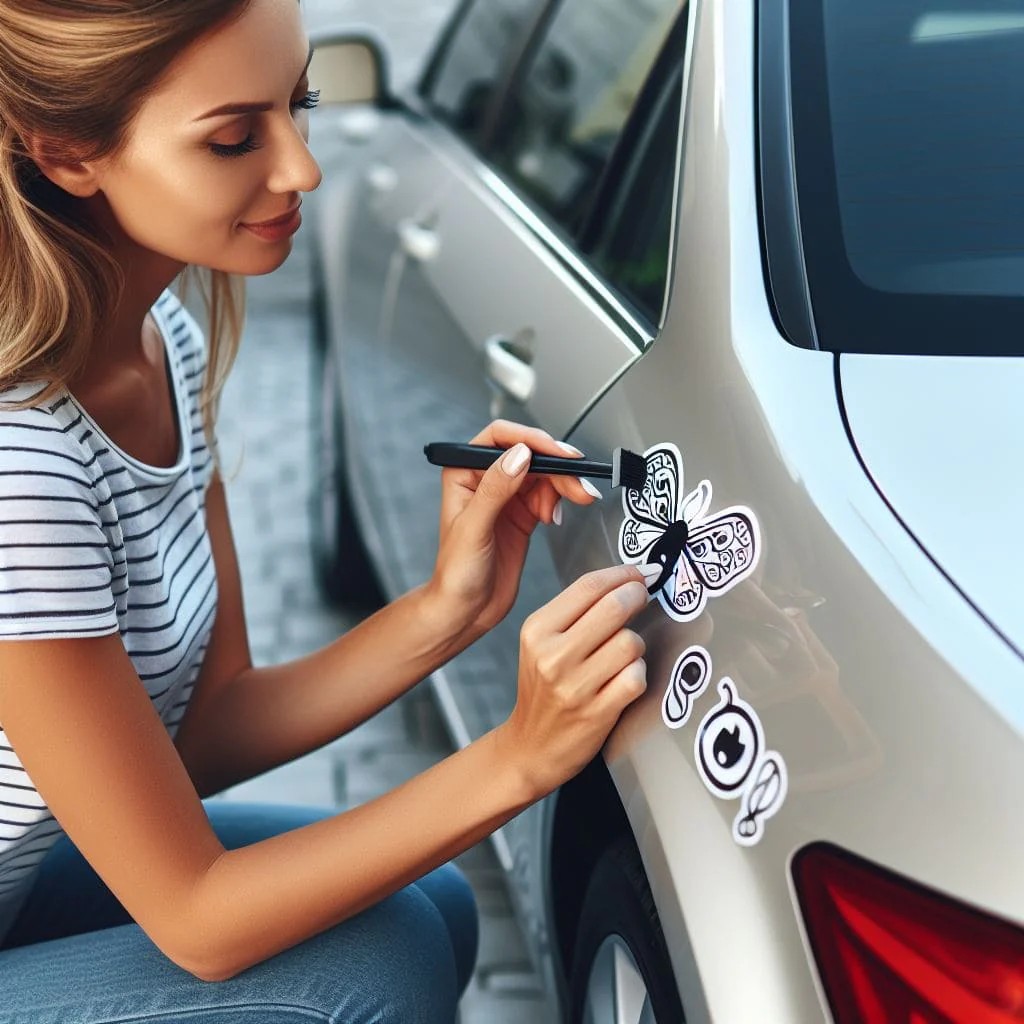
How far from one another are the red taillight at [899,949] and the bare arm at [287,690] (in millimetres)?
690

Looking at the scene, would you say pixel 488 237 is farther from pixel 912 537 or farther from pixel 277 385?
pixel 277 385

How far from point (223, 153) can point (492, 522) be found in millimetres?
419

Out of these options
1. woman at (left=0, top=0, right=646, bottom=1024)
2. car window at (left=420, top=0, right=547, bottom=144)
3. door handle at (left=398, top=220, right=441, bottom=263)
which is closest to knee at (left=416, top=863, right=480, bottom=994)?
woman at (left=0, top=0, right=646, bottom=1024)

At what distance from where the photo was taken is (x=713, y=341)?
118cm

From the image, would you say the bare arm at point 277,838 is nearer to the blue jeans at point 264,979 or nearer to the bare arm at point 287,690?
the blue jeans at point 264,979

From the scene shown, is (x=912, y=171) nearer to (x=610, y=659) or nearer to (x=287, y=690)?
(x=610, y=659)

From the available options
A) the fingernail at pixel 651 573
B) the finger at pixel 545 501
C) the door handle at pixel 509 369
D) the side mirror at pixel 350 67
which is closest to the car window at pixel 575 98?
the door handle at pixel 509 369

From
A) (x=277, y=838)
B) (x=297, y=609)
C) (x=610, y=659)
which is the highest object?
(x=610, y=659)

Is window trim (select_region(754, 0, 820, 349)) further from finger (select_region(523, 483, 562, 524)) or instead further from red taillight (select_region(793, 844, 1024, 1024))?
red taillight (select_region(793, 844, 1024, 1024))

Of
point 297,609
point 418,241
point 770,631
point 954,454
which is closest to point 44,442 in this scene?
point 770,631

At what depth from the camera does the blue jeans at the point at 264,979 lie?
3.95 ft

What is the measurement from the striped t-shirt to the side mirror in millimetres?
1307

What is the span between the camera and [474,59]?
281cm

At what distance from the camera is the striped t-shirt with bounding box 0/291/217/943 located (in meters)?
1.10
